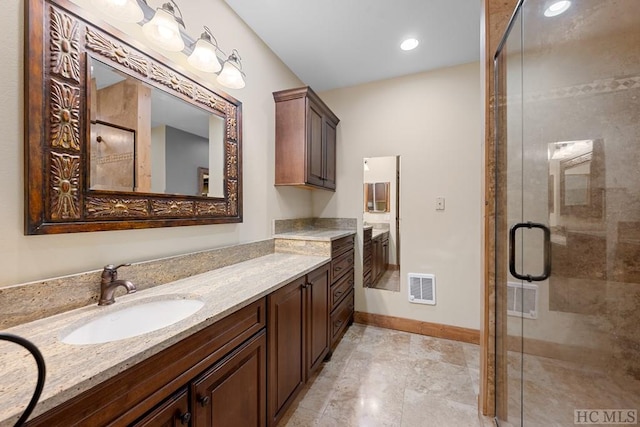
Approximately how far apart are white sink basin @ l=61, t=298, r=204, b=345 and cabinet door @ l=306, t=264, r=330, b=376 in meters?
0.75

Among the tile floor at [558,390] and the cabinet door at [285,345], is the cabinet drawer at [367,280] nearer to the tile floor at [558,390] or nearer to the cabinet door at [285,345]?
the cabinet door at [285,345]

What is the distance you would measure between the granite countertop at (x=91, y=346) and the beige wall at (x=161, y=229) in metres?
0.19

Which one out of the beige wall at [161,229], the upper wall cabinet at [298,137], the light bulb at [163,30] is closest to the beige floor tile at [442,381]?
the beige wall at [161,229]

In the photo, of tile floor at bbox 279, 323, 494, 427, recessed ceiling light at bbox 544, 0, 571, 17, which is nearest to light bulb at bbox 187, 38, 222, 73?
recessed ceiling light at bbox 544, 0, 571, 17

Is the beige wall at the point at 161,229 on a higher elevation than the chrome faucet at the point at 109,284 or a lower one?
higher

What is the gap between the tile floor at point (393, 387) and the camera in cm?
149

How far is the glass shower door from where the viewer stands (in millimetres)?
1071

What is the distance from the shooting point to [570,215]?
1.19 m

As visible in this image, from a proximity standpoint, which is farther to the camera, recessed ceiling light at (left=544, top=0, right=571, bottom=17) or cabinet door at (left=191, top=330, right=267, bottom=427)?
recessed ceiling light at (left=544, top=0, right=571, bottom=17)

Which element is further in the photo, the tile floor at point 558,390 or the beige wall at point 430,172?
the beige wall at point 430,172

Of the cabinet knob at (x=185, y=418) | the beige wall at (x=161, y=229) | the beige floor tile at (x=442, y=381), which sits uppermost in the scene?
the beige wall at (x=161, y=229)

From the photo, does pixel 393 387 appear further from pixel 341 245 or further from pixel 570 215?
pixel 570 215

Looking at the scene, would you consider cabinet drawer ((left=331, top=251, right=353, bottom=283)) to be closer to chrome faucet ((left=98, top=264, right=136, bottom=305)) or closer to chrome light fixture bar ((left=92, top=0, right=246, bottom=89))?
chrome faucet ((left=98, top=264, right=136, bottom=305))

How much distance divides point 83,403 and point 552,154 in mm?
1932
